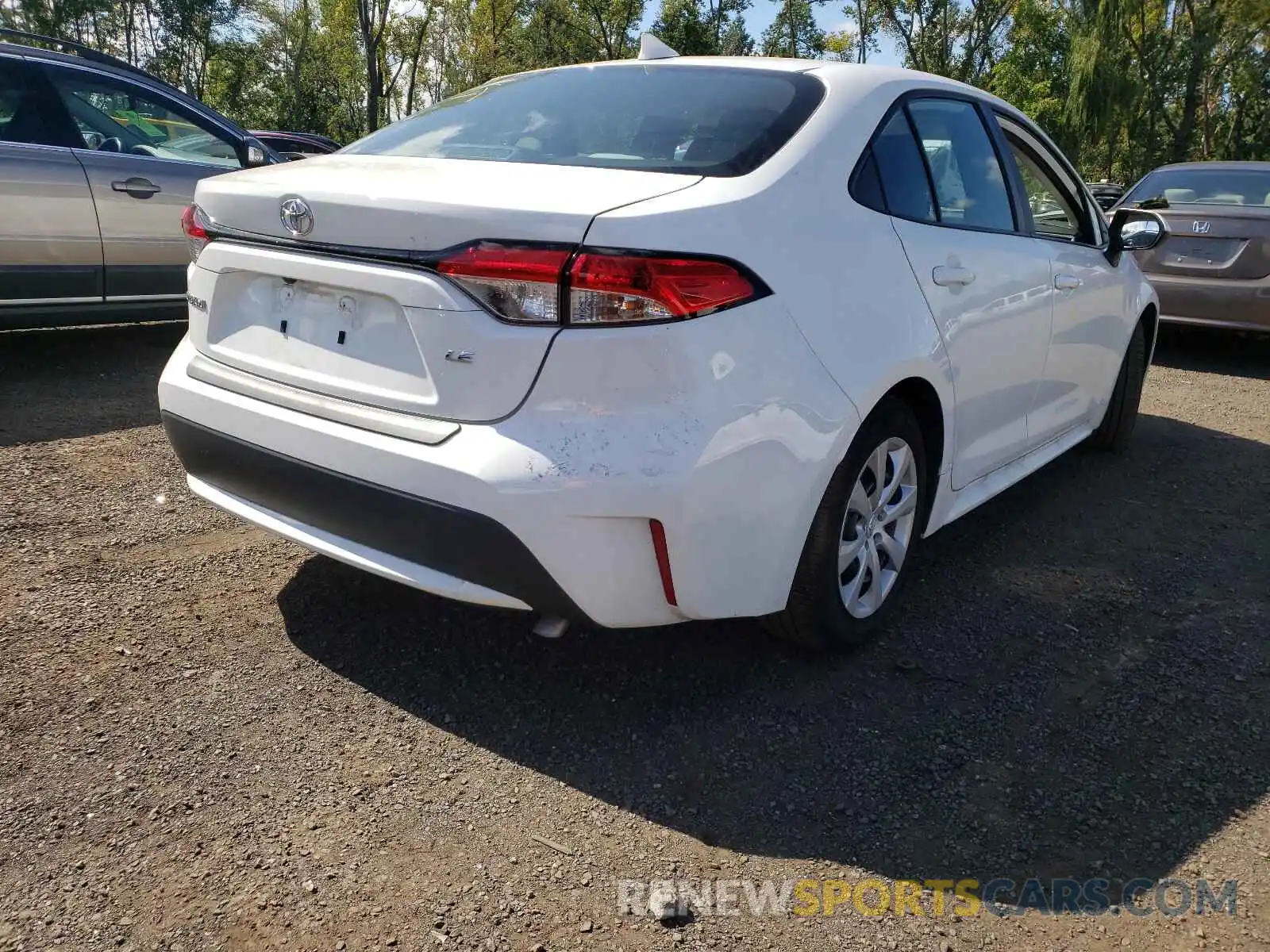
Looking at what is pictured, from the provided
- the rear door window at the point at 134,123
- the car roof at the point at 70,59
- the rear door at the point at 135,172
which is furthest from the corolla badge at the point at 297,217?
the car roof at the point at 70,59

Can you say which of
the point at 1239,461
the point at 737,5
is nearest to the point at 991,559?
the point at 1239,461

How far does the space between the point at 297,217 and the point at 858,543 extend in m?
1.70

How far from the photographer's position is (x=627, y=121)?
291cm

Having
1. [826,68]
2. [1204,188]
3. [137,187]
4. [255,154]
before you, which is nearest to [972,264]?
[826,68]

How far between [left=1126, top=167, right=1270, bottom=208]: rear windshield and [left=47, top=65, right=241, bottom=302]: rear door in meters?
6.69

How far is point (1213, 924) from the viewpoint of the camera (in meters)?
2.12

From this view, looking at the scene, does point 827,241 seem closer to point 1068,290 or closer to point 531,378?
point 531,378

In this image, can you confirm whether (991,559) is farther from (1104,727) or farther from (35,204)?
(35,204)

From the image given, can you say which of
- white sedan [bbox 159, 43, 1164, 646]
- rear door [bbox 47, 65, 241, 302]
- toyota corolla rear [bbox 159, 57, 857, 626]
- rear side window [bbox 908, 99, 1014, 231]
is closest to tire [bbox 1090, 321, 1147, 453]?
rear side window [bbox 908, 99, 1014, 231]

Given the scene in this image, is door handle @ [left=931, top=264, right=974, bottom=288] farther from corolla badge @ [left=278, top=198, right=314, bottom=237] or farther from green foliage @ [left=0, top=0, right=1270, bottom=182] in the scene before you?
green foliage @ [left=0, top=0, right=1270, bottom=182]

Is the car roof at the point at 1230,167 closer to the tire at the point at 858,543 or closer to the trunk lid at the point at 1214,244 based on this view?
the trunk lid at the point at 1214,244

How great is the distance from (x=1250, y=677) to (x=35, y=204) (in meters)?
5.63

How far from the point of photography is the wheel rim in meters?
2.95

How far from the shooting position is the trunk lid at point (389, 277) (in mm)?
2311
